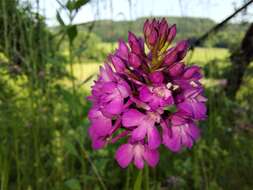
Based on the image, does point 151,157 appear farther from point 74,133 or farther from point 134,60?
point 74,133

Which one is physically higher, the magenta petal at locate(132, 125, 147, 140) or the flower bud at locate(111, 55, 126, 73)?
the flower bud at locate(111, 55, 126, 73)

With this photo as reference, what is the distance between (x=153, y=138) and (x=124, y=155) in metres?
0.08

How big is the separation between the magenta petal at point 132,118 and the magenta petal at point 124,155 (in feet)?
0.23

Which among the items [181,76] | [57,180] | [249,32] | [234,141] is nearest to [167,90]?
[181,76]

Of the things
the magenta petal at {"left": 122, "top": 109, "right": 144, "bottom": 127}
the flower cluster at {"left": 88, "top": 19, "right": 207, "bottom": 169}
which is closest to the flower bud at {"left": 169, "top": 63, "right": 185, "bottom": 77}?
the flower cluster at {"left": 88, "top": 19, "right": 207, "bottom": 169}

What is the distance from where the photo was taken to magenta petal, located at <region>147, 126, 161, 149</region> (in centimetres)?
73

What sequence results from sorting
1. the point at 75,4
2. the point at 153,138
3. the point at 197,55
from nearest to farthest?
the point at 153,138 → the point at 75,4 → the point at 197,55

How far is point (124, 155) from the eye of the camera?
0.79 meters

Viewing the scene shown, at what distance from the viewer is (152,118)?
77cm

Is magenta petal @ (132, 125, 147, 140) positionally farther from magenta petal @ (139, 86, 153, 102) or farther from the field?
the field

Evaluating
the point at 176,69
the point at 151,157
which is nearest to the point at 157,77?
the point at 176,69

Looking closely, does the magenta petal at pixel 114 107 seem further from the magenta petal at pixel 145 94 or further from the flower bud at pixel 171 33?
the flower bud at pixel 171 33

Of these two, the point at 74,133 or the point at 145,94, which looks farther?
the point at 74,133

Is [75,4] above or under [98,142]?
above
